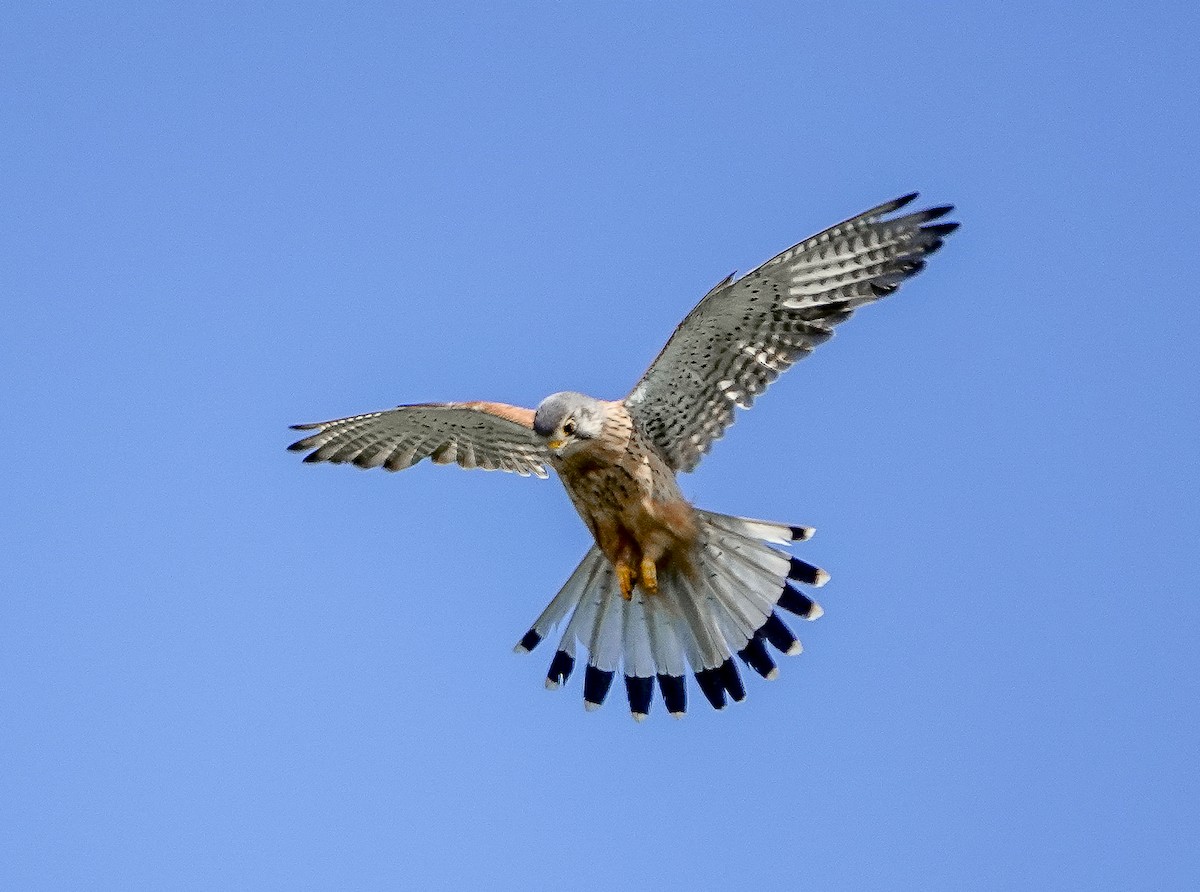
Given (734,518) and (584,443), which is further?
(734,518)

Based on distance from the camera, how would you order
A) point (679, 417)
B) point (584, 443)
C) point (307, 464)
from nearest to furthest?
1. point (584, 443)
2. point (679, 417)
3. point (307, 464)

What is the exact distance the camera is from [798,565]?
27.7 ft

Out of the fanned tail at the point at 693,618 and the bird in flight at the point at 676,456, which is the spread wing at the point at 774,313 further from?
the fanned tail at the point at 693,618

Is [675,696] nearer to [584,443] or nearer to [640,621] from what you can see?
[640,621]

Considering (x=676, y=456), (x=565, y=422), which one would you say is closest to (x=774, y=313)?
(x=676, y=456)

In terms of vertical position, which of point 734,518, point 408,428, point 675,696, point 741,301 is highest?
point 408,428

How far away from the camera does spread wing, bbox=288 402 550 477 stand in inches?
340

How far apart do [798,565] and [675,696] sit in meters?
0.95

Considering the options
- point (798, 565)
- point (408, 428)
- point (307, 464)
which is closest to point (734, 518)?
point (798, 565)

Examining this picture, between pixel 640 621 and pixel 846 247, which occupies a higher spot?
pixel 846 247

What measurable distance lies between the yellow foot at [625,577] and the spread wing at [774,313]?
2.25ft

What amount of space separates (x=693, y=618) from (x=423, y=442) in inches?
69.4

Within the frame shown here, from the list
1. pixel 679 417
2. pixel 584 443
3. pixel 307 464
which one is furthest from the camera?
pixel 307 464

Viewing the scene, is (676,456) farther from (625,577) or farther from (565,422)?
(565,422)
